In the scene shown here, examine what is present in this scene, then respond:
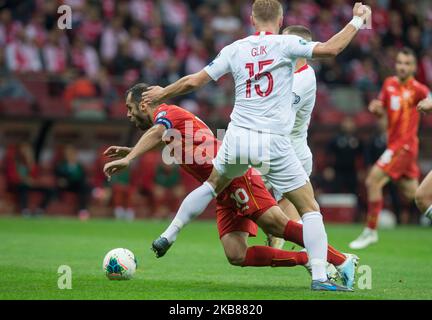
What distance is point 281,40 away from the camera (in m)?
7.95

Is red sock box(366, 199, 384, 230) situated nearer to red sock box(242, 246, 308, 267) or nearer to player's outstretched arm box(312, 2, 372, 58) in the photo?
red sock box(242, 246, 308, 267)

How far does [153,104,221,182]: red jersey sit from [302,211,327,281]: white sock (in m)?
1.29

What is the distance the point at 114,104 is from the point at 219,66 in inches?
543

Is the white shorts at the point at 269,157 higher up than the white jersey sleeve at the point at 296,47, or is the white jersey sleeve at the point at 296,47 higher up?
the white jersey sleeve at the point at 296,47

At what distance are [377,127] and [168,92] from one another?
15557 mm

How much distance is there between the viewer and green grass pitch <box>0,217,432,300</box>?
7832 millimetres

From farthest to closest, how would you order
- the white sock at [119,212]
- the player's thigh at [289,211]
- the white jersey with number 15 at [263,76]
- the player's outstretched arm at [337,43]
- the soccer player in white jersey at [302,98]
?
the white sock at [119,212] → the player's thigh at [289,211] → the soccer player in white jersey at [302,98] → the white jersey with number 15 at [263,76] → the player's outstretched arm at [337,43]

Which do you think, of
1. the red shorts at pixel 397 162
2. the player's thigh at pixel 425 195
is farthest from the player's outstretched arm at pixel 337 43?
the red shorts at pixel 397 162

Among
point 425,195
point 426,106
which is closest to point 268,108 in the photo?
point 426,106

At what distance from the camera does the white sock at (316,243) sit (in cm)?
791

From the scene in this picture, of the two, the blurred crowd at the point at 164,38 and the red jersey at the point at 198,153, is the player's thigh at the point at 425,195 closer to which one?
the red jersey at the point at 198,153

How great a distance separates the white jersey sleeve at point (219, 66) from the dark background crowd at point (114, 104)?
39.8 ft

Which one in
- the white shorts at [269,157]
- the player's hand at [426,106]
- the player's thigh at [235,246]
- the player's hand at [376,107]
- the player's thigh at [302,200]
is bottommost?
the player's thigh at [235,246]

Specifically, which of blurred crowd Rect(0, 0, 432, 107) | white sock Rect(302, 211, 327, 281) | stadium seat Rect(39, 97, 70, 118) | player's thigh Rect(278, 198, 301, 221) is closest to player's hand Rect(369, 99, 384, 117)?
player's thigh Rect(278, 198, 301, 221)
